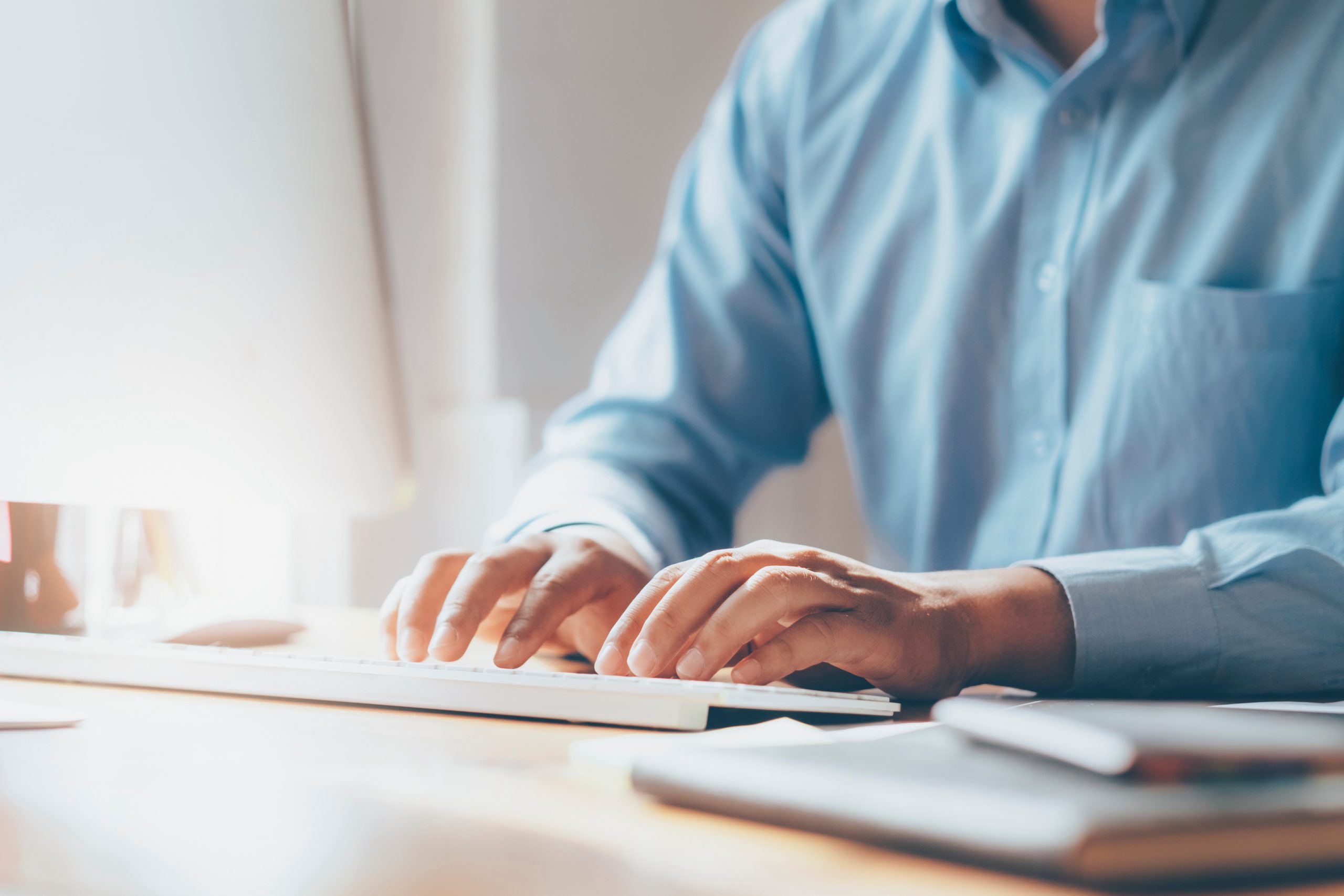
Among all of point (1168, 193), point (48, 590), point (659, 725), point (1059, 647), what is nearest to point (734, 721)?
point (659, 725)

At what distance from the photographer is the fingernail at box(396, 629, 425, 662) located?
58 centimetres

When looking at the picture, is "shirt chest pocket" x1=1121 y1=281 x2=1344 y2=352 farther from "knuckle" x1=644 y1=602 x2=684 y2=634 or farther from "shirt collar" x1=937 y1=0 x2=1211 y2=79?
"knuckle" x1=644 y1=602 x2=684 y2=634

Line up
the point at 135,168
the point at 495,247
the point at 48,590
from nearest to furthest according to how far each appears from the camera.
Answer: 1. the point at 135,168
2. the point at 48,590
3. the point at 495,247

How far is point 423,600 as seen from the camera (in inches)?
23.8

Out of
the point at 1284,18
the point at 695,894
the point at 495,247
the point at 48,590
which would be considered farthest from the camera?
the point at 495,247

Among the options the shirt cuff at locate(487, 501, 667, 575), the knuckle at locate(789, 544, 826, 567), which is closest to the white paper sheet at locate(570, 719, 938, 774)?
the knuckle at locate(789, 544, 826, 567)

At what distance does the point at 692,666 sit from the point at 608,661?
0.05 metres

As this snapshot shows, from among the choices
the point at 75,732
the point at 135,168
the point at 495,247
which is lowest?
the point at 75,732

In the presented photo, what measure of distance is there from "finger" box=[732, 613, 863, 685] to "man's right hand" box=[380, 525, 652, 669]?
0.13 m

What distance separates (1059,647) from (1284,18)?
62 centimetres

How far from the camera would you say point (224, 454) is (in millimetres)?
592

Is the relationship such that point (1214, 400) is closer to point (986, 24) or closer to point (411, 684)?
point (986, 24)

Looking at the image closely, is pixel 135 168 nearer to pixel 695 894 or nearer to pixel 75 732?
pixel 75 732

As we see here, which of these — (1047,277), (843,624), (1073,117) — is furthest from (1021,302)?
(843,624)
